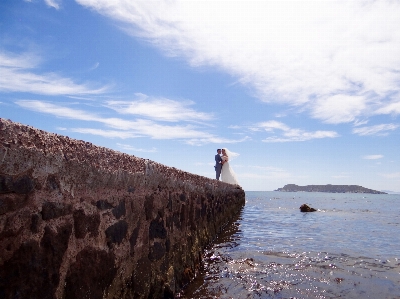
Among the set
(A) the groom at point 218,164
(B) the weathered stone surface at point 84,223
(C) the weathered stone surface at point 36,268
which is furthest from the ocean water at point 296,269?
(A) the groom at point 218,164

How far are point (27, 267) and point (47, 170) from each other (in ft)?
1.63

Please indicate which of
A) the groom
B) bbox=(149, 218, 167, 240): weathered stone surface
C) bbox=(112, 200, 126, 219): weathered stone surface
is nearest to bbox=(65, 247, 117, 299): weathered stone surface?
bbox=(112, 200, 126, 219): weathered stone surface

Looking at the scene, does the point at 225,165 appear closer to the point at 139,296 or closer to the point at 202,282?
the point at 202,282

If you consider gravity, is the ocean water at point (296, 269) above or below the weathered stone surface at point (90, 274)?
below

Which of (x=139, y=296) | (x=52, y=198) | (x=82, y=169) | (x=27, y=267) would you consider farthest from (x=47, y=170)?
(x=139, y=296)

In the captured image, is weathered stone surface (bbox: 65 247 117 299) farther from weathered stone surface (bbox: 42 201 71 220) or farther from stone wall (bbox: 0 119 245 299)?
weathered stone surface (bbox: 42 201 71 220)

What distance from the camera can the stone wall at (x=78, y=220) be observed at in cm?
150

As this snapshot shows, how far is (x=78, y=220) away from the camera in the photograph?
76.5 inches

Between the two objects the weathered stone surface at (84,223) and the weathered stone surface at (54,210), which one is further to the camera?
the weathered stone surface at (84,223)

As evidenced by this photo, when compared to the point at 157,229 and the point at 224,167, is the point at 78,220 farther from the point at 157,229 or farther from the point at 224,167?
the point at 224,167

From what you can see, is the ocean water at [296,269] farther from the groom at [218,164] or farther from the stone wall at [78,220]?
the groom at [218,164]

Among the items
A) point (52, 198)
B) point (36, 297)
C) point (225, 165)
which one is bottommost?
point (36, 297)

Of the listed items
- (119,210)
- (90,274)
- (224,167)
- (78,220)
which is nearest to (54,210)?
(78,220)

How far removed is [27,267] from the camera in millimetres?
1553
